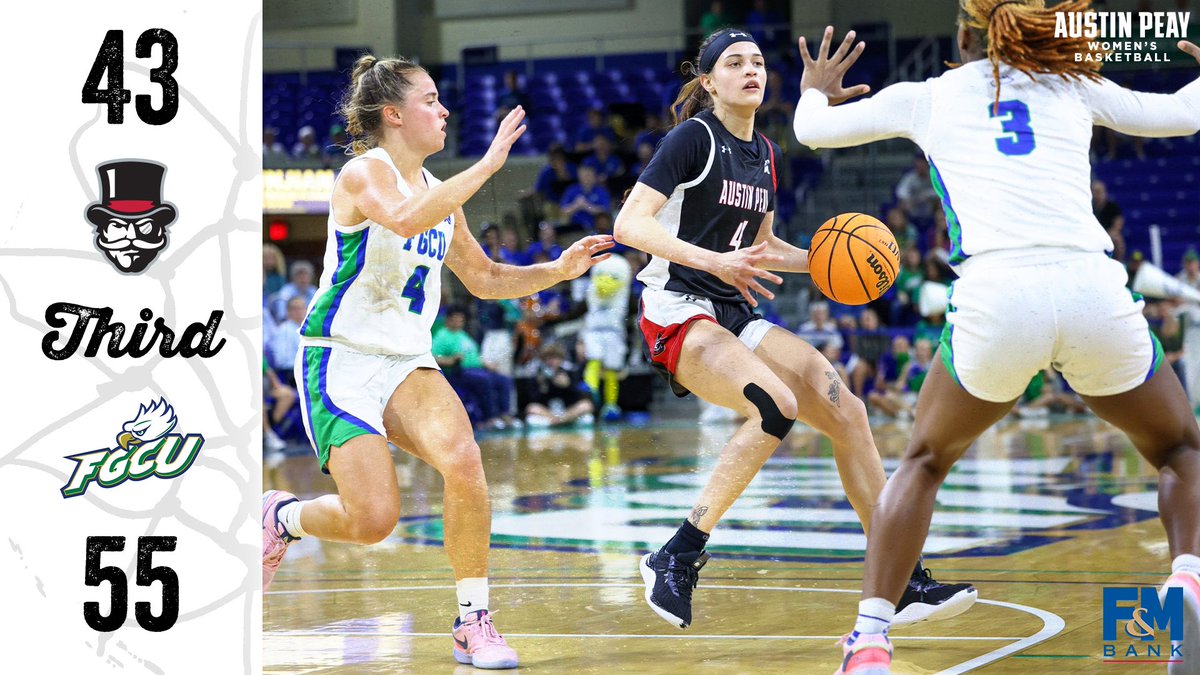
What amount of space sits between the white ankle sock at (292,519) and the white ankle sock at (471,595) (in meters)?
0.61

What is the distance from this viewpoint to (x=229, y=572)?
384cm

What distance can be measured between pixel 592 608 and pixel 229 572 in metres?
1.97

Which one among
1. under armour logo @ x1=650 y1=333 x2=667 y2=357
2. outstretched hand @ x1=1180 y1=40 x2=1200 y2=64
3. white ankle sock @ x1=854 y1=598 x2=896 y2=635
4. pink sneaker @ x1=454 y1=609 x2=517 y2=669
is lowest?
pink sneaker @ x1=454 y1=609 x2=517 y2=669

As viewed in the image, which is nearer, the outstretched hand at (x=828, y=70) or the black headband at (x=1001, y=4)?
the black headband at (x=1001, y=4)

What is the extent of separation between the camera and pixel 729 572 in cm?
627

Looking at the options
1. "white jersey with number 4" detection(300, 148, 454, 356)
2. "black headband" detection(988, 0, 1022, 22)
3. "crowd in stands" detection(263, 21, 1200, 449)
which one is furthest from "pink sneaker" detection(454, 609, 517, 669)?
"crowd in stands" detection(263, 21, 1200, 449)

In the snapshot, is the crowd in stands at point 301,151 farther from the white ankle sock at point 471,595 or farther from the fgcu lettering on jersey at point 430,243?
the white ankle sock at point 471,595

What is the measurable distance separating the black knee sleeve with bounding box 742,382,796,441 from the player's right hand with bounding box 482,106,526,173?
125cm

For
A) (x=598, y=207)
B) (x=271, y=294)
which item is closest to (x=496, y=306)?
(x=598, y=207)

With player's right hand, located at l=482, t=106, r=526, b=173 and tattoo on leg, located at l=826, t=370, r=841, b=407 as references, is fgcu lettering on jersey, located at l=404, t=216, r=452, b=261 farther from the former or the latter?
tattoo on leg, located at l=826, t=370, r=841, b=407

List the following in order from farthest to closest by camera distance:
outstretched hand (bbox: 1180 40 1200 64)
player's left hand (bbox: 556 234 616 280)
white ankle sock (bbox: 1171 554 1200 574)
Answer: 1. player's left hand (bbox: 556 234 616 280)
2. outstretched hand (bbox: 1180 40 1200 64)
3. white ankle sock (bbox: 1171 554 1200 574)

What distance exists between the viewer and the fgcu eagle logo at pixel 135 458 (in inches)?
148

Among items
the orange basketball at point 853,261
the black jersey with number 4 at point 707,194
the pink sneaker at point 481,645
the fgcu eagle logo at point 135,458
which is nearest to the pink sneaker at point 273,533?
the pink sneaker at point 481,645

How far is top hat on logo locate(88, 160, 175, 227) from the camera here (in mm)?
3748
